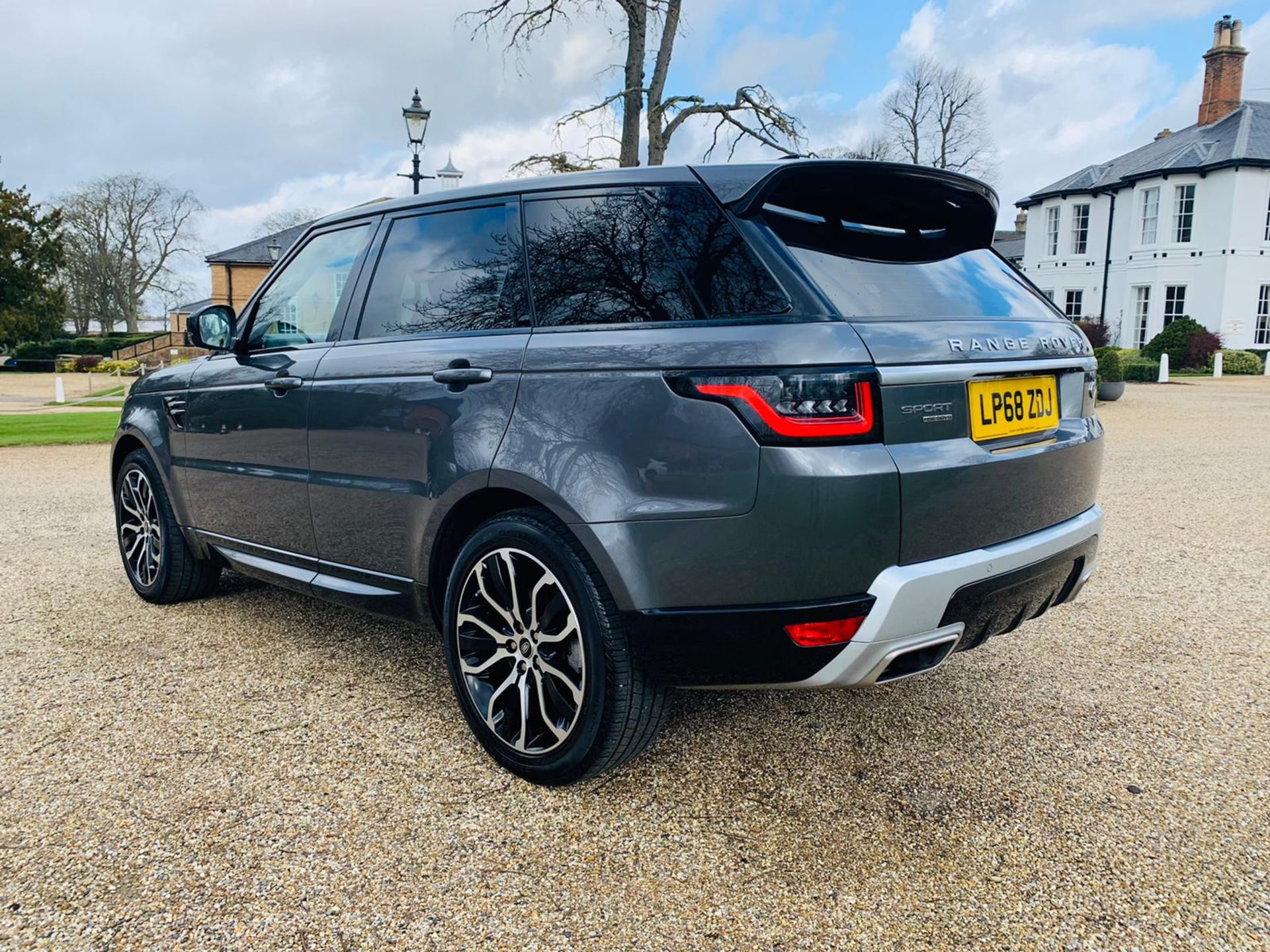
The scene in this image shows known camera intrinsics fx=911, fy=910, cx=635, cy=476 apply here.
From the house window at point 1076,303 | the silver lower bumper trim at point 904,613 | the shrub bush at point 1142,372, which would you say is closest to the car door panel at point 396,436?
the silver lower bumper trim at point 904,613

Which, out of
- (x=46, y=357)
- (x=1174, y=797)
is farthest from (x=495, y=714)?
(x=46, y=357)

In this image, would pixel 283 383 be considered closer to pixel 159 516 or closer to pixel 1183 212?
pixel 159 516

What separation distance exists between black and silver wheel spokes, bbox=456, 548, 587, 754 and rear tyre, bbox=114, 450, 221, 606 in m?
2.22

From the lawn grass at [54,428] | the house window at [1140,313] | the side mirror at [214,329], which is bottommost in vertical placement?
the lawn grass at [54,428]

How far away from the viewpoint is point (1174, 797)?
105 inches

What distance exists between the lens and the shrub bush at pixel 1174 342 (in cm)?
2722

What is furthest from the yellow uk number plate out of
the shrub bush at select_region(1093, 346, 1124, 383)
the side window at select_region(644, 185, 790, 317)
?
the shrub bush at select_region(1093, 346, 1124, 383)

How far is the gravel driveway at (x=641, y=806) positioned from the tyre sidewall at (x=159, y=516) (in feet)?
0.86

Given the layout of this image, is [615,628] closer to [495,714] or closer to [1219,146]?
[495,714]

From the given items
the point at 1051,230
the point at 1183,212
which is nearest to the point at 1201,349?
the point at 1183,212

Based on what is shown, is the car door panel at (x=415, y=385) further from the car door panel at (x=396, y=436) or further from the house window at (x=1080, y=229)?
the house window at (x=1080, y=229)

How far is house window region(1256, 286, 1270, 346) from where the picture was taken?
29781 mm

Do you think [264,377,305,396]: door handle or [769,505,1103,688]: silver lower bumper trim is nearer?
[769,505,1103,688]: silver lower bumper trim

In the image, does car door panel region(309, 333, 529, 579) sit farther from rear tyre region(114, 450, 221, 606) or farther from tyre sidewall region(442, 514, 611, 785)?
rear tyre region(114, 450, 221, 606)
